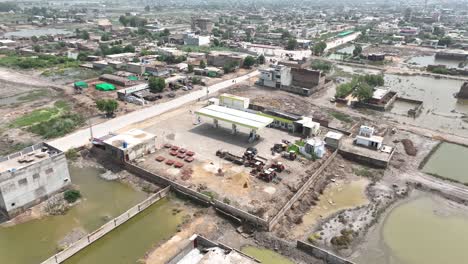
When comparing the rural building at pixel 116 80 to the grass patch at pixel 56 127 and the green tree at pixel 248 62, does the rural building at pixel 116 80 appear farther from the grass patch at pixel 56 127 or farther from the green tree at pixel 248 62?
the green tree at pixel 248 62

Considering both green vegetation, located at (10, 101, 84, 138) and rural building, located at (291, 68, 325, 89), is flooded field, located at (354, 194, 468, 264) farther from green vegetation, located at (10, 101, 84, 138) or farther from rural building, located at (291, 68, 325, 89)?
green vegetation, located at (10, 101, 84, 138)

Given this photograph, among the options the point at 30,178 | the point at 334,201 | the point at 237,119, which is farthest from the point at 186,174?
the point at 334,201

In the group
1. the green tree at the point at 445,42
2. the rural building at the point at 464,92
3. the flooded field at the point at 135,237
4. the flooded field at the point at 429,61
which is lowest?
the flooded field at the point at 135,237

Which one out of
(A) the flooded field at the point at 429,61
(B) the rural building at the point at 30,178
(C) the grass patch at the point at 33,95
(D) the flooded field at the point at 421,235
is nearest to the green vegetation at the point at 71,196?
(B) the rural building at the point at 30,178

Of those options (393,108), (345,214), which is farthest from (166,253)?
(393,108)

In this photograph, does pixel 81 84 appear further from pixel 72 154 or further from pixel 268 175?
pixel 268 175
